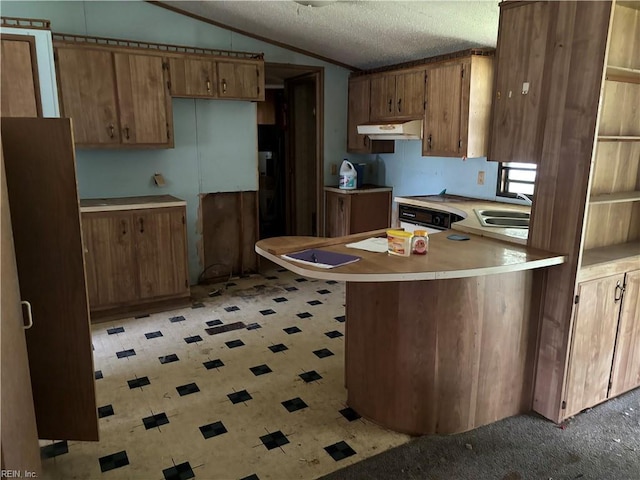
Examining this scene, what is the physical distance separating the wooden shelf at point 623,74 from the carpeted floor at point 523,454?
1.79 meters

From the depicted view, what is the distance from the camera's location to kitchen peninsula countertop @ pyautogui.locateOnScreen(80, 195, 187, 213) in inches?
144

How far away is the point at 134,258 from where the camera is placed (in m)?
3.83

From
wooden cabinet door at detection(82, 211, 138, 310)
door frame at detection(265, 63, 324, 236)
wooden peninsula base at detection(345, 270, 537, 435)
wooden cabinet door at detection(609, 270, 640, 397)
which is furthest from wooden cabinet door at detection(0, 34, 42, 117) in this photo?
wooden cabinet door at detection(609, 270, 640, 397)

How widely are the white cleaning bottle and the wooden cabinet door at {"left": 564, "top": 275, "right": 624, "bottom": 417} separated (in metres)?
3.09

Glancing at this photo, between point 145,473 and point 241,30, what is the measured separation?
13.0 ft

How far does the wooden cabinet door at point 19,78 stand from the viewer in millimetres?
2619

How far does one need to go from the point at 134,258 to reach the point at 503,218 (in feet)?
9.49

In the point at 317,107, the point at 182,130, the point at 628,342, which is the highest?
the point at 317,107

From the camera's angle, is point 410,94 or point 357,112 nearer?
point 410,94

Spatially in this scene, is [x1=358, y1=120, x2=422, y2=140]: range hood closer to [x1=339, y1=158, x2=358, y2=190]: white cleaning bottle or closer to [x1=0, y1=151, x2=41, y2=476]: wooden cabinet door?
[x1=339, y1=158, x2=358, y2=190]: white cleaning bottle

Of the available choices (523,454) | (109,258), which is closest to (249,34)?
(109,258)

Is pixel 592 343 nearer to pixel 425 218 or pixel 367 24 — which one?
pixel 425 218

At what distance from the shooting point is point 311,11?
3730mm

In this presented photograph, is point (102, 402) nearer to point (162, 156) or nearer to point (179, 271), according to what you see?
point (179, 271)
